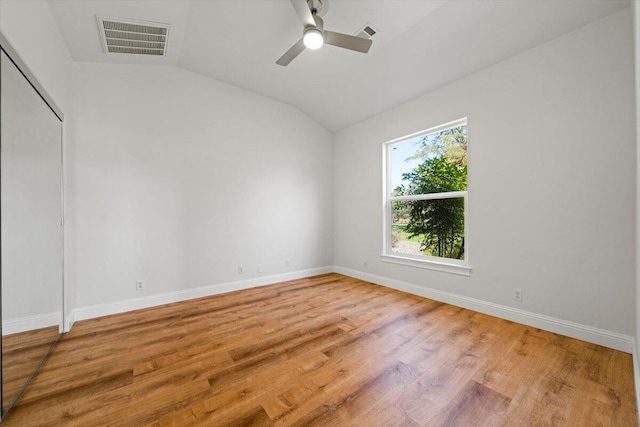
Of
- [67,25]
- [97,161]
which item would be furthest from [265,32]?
[97,161]

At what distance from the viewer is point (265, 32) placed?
2.72 m

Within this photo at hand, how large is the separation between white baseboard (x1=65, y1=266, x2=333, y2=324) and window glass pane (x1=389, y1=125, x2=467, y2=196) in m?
2.32

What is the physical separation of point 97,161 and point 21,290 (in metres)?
1.78

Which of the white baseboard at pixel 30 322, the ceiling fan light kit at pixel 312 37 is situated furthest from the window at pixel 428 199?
the white baseboard at pixel 30 322

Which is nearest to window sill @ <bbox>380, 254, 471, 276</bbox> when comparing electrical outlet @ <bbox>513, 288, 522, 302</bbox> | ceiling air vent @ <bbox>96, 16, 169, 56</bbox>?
electrical outlet @ <bbox>513, 288, 522, 302</bbox>

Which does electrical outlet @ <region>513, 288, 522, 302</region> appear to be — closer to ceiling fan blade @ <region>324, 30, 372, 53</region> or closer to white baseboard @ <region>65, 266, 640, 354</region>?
white baseboard @ <region>65, 266, 640, 354</region>

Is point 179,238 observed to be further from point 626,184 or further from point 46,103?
point 626,184

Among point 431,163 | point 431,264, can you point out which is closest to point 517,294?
point 431,264

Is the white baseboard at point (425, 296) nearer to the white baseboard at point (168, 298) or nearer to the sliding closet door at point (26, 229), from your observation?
the white baseboard at point (168, 298)

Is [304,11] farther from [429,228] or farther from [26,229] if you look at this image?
[429,228]

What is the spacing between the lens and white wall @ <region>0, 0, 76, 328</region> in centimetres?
156

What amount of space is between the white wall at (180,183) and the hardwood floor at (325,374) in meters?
0.75

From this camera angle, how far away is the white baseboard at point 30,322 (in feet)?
4.69

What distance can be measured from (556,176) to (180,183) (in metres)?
4.13
